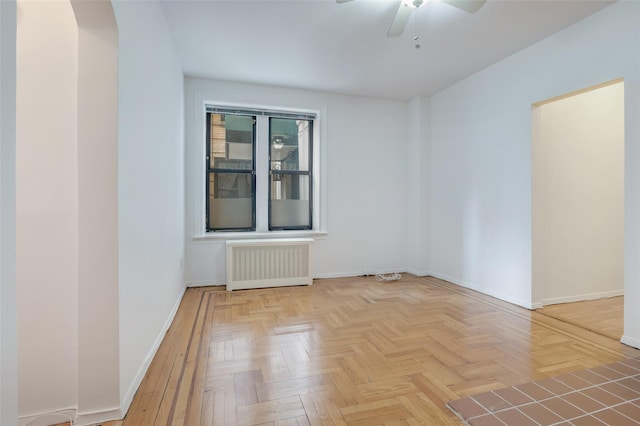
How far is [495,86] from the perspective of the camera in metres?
3.63

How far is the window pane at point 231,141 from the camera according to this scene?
434 centimetres

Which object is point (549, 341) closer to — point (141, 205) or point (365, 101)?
point (141, 205)

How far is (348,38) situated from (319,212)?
7.63ft

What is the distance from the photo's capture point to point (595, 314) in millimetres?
3057

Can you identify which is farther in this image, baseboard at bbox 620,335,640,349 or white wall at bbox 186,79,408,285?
white wall at bbox 186,79,408,285

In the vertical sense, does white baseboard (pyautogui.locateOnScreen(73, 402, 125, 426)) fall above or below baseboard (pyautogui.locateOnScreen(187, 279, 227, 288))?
below

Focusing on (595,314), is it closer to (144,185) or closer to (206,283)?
(144,185)

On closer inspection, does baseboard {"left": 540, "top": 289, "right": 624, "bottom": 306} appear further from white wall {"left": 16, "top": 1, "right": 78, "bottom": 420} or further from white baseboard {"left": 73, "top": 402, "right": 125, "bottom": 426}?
white wall {"left": 16, "top": 1, "right": 78, "bottom": 420}

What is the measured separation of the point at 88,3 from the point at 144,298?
1618 mm

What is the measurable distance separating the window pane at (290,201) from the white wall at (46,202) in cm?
311

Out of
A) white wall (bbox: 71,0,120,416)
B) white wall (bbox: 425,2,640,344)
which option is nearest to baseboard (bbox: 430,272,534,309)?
white wall (bbox: 425,2,640,344)

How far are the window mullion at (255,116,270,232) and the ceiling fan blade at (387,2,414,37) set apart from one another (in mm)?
2304

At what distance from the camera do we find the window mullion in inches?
174

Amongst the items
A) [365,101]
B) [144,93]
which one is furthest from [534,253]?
[144,93]
